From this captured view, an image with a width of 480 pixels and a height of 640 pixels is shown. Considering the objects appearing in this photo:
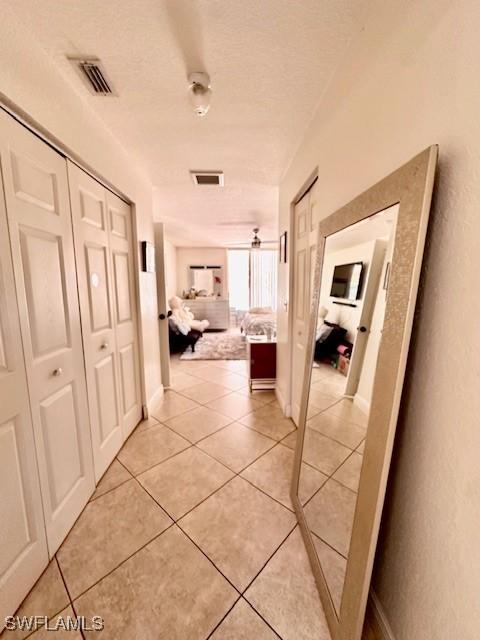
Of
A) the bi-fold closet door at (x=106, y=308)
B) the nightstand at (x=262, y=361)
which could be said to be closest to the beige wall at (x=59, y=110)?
the bi-fold closet door at (x=106, y=308)

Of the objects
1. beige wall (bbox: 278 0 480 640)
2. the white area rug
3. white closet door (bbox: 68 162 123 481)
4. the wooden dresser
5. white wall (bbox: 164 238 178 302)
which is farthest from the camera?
the wooden dresser

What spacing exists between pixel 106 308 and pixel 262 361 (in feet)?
6.00

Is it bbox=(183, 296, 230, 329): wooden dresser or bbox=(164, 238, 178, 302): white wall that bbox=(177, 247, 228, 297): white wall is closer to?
bbox=(164, 238, 178, 302): white wall

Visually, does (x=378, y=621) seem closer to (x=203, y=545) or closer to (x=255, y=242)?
(x=203, y=545)

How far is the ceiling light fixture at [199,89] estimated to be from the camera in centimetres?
125

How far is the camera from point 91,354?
1.65 meters

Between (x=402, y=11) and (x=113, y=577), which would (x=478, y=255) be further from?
(x=113, y=577)

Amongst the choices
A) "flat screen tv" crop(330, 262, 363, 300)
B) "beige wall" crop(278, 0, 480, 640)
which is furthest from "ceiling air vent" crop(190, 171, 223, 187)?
"flat screen tv" crop(330, 262, 363, 300)

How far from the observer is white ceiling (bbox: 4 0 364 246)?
98 cm

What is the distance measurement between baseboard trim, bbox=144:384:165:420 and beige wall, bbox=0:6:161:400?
0.73m

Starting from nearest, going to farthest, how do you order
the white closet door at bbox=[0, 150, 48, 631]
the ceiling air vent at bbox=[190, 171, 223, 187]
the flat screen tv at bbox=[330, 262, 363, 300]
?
the white closet door at bbox=[0, 150, 48, 631] → the flat screen tv at bbox=[330, 262, 363, 300] → the ceiling air vent at bbox=[190, 171, 223, 187]

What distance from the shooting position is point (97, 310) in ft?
5.69

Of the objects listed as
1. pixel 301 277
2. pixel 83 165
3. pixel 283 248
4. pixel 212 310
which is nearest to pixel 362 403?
pixel 301 277

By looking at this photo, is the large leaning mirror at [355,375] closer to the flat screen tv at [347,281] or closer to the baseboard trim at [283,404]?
the flat screen tv at [347,281]
